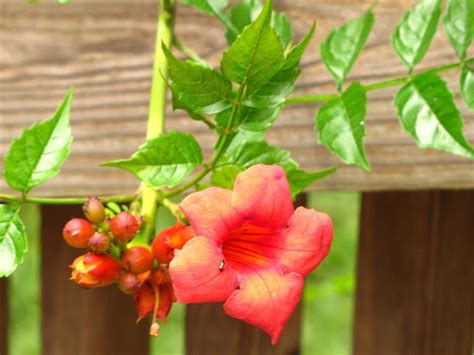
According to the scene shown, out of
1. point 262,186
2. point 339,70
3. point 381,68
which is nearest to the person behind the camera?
point 262,186

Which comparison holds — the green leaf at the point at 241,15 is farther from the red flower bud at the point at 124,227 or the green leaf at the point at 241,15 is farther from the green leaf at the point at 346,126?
the red flower bud at the point at 124,227

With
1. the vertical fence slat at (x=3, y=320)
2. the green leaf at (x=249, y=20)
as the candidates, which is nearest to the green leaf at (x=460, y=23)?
the green leaf at (x=249, y=20)

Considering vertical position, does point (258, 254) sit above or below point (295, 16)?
below

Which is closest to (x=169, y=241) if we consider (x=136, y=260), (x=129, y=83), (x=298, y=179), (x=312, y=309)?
(x=136, y=260)

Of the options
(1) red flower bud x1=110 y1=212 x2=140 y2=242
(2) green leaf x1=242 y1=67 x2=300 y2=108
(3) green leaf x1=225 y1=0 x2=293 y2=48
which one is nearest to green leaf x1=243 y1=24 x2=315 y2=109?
(2) green leaf x1=242 y1=67 x2=300 y2=108

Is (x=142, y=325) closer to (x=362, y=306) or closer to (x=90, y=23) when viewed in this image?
(x=362, y=306)

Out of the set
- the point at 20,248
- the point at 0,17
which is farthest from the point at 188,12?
the point at 20,248
